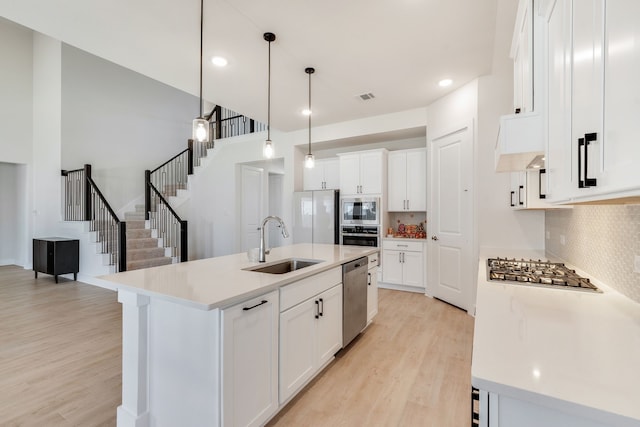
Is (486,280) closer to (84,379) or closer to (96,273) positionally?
(84,379)

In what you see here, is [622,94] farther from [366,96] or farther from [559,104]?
[366,96]

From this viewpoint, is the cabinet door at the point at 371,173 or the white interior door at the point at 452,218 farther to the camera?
the cabinet door at the point at 371,173

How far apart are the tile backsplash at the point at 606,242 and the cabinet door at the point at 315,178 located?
3.88 metres

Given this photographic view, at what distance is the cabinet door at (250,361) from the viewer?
1442 millimetres

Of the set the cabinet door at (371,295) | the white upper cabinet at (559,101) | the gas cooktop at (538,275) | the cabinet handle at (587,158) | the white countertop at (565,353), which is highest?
the white upper cabinet at (559,101)

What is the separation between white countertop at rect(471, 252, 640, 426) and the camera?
675 mm

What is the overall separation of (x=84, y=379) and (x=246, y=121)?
5884 mm

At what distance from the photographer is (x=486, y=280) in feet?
6.04

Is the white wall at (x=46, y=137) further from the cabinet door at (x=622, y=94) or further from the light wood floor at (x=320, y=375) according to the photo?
the cabinet door at (x=622, y=94)

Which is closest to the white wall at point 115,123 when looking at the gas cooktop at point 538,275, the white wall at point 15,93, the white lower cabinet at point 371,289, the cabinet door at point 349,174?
the white wall at point 15,93

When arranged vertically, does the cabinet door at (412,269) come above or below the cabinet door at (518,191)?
below

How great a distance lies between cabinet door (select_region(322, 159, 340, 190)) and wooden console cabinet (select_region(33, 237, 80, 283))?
4.74 metres

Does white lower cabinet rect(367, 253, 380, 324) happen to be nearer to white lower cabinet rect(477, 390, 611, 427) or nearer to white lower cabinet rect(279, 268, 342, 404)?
white lower cabinet rect(279, 268, 342, 404)

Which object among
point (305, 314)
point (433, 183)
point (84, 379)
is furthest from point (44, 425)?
point (433, 183)
